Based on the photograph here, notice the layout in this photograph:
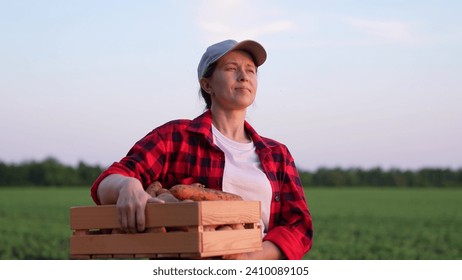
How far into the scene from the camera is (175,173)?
2781mm

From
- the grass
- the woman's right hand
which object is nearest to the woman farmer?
the woman's right hand

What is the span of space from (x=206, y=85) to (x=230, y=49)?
254 mm

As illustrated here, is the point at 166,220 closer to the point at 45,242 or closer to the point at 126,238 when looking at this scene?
the point at 126,238

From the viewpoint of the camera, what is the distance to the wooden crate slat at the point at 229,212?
240 centimetres

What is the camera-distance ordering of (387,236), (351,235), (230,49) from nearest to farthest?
1. (230,49)
2. (387,236)
3. (351,235)

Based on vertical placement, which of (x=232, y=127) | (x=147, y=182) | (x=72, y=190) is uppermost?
(x=232, y=127)

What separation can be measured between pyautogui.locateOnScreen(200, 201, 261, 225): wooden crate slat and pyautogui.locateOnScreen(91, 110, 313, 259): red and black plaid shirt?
17 centimetres

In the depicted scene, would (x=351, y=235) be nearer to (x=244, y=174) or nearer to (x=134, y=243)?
(x=244, y=174)

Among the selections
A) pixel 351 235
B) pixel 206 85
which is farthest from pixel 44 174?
pixel 206 85

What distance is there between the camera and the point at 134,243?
8.04 feet

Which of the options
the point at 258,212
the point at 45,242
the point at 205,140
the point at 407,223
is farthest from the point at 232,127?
the point at 407,223

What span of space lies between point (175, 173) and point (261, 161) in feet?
1.12

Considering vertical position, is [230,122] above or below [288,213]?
above
